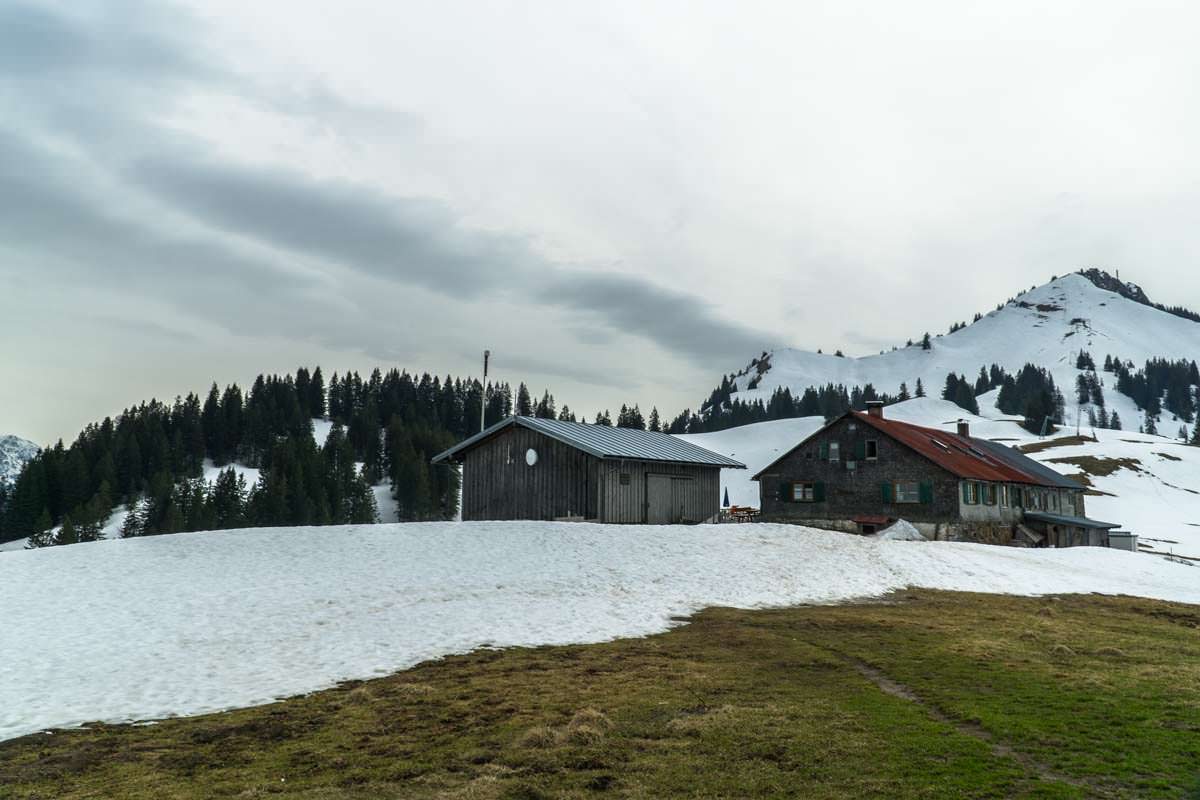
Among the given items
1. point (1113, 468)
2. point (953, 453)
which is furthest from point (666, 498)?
point (1113, 468)

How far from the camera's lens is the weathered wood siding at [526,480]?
39344mm

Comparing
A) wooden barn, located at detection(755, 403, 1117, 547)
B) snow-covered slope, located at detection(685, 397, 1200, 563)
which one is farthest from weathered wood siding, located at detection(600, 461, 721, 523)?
snow-covered slope, located at detection(685, 397, 1200, 563)

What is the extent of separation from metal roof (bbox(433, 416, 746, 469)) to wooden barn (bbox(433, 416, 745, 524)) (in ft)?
0.19

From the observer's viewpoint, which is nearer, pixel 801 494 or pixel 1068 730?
pixel 1068 730

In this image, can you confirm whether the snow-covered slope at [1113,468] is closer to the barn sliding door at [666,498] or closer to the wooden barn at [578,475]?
the barn sliding door at [666,498]

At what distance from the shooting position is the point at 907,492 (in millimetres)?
57438

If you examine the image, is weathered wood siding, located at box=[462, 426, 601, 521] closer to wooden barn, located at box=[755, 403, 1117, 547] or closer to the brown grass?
wooden barn, located at box=[755, 403, 1117, 547]

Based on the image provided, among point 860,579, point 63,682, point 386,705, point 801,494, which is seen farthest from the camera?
point 801,494

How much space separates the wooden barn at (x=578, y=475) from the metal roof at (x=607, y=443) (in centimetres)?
6

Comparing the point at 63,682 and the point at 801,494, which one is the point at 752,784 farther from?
the point at 801,494

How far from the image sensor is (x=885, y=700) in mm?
12766

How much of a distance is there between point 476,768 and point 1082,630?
18.4m

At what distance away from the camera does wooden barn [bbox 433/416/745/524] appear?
39.2 m

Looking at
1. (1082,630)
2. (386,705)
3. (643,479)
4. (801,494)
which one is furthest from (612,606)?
(801,494)
